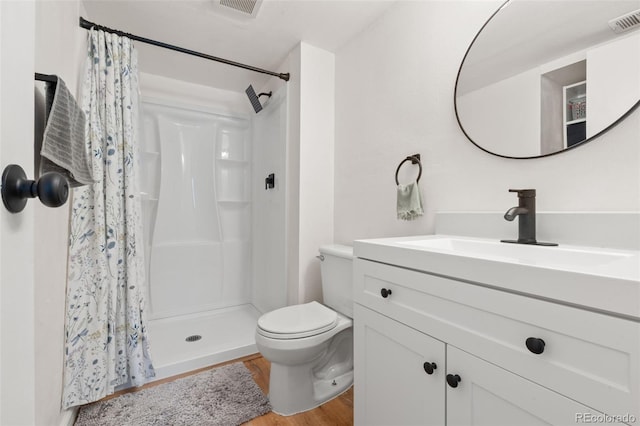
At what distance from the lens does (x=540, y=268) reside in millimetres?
576

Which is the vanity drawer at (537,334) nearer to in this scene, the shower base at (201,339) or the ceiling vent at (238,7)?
the shower base at (201,339)

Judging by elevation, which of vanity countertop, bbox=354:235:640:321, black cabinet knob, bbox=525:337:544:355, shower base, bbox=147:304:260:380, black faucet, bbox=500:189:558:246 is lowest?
shower base, bbox=147:304:260:380

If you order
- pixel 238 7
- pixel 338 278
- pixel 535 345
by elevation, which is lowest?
pixel 338 278

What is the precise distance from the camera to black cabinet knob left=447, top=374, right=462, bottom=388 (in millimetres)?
728

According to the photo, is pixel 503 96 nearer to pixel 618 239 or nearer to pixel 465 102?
pixel 465 102

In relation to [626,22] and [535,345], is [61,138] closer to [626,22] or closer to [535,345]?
[535,345]

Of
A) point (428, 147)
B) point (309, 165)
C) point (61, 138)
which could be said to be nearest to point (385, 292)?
point (428, 147)

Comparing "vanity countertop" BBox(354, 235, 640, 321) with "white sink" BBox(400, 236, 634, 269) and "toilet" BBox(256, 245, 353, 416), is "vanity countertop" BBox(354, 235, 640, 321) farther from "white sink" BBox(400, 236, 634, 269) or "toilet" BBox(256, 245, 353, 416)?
"toilet" BBox(256, 245, 353, 416)

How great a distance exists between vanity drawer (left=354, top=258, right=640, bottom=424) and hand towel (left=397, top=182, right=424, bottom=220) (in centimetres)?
57

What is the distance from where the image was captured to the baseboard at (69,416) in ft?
4.10

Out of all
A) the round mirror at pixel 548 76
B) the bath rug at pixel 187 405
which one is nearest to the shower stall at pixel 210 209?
the bath rug at pixel 187 405

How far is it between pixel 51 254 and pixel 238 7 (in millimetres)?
1534

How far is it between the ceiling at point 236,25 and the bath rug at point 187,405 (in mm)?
2147
